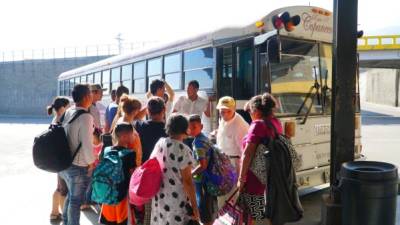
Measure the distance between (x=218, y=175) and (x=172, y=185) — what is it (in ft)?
2.21

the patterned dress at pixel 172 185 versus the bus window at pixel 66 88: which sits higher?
the bus window at pixel 66 88

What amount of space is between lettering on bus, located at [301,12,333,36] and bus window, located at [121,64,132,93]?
16.0 ft

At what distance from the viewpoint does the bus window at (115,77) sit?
10391 mm

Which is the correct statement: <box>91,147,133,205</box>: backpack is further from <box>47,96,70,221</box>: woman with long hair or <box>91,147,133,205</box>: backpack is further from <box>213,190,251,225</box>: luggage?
<box>47,96,70,221</box>: woman with long hair

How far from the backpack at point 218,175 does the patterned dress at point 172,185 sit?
54 cm

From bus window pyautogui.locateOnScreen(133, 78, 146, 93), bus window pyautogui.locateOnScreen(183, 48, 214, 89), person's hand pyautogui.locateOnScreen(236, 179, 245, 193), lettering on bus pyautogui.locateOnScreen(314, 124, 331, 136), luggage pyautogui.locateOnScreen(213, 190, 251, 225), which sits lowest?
luggage pyautogui.locateOnScreen(213, 190, 251, 225)

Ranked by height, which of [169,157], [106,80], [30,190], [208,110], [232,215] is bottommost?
[30,190]

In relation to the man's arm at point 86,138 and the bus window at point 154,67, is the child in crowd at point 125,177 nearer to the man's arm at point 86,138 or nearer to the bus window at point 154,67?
the man's arm at point 86,138

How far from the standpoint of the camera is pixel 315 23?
596 centimetres

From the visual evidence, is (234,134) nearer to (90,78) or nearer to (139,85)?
(139,85)

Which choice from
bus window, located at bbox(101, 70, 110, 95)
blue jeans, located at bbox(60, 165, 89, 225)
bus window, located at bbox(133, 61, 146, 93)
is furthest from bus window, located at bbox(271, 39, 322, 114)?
bus window, located at bbox(101, 70, 110, 95)

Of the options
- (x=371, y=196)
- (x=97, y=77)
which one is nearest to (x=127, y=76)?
(x=97, y=77)

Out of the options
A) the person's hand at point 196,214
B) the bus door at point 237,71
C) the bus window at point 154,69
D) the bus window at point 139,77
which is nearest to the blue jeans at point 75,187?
the person's hand at point 196,214

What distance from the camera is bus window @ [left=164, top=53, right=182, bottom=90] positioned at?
23.5 ft
